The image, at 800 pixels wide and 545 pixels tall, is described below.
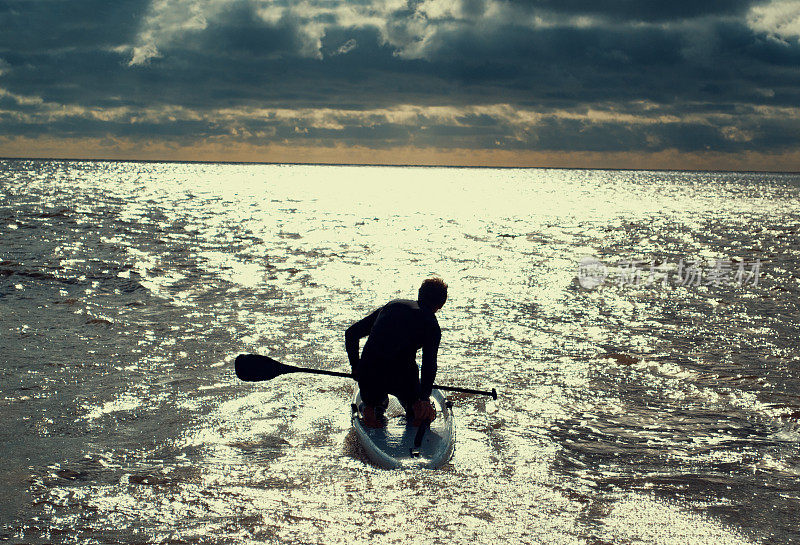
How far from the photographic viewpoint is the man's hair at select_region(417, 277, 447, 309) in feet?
23.5

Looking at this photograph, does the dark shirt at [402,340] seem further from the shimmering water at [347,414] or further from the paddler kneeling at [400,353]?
the shimmering water at [347,414]

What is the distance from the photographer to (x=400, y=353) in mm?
7504

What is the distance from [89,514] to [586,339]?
32.9 ft

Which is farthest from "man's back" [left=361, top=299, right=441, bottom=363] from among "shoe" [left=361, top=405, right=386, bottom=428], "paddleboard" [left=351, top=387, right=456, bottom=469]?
"paddleboard" [left=351, top=387, right=456, bottom=469]

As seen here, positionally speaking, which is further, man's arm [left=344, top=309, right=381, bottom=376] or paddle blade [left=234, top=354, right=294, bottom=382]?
paddle blade [left=234, top=354, right=294, bottom=382]

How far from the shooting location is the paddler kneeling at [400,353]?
7.28 meters

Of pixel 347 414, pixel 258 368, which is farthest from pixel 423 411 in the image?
pixel 258 368

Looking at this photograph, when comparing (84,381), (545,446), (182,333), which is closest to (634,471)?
(545,446)

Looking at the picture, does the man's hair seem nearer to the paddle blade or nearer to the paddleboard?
the paddleboard

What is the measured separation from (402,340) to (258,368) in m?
2.57

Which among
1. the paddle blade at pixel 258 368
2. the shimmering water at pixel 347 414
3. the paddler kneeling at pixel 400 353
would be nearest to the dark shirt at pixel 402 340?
the paddler kneeling at pixel 400 353

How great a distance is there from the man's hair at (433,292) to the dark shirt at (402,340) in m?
0.09

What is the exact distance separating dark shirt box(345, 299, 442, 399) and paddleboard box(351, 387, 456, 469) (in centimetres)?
60

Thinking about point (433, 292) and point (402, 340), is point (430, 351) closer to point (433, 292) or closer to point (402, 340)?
point (402, 340)
